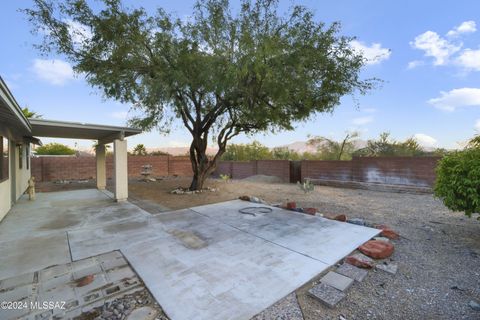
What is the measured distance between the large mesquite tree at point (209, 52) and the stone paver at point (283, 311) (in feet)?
16.6

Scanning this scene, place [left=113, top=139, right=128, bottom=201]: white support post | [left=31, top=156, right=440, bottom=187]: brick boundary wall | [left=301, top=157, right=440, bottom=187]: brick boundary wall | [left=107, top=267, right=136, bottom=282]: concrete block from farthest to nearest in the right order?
1. [left=31, top=156, right=440, bottom=187]: brick boundary wall
2. [left=301, top=157, right=440, bottom=187]: brick boundary wall
3. [left=113, top=139, right=128, bottom=201]: white support post
4. [left=107, top=267, right=136, bottom=282]: concrete block

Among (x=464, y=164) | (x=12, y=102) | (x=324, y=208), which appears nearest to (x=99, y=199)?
(x=12, y=102)

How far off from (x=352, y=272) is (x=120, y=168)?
6.56 meters

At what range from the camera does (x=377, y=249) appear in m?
3.10

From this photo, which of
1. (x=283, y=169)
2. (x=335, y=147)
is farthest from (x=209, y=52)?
(x=335, y=147)

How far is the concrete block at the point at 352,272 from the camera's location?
2.50 meters

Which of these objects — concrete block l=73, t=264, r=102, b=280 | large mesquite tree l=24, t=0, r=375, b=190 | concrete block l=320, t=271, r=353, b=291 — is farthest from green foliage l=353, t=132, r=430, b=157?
concrete block l=73, t=264, r=102, b=280

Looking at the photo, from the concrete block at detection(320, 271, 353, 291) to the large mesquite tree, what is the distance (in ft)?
16.0

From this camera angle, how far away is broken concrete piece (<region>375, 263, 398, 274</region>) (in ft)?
8.70

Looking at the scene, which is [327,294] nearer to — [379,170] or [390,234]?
[390,234]

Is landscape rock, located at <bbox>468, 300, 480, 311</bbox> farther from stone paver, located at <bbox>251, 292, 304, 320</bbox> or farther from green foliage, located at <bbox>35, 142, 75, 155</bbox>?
green foliage, located at <bbox>35, 142, 75, 155</bbox>

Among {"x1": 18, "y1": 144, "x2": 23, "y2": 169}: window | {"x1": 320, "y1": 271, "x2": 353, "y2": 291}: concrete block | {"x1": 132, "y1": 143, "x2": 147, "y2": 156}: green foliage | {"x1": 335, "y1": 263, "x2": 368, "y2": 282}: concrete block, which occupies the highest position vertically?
{"x1": 132, "y1": 143, "x2": 147, "y2": 156}: green foliage

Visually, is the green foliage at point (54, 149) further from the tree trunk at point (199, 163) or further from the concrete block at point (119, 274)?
the concrete block at point (119, 274)

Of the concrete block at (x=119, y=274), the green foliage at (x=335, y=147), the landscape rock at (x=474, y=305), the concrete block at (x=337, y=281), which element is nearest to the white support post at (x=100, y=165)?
the concrete block at (x=119, y=274)
